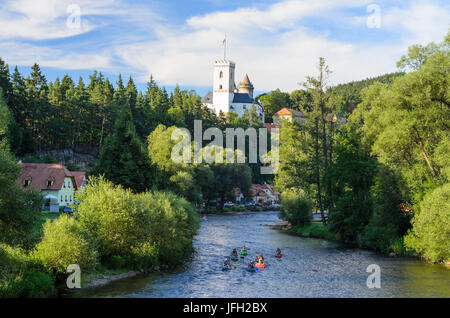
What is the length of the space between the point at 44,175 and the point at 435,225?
172 feet

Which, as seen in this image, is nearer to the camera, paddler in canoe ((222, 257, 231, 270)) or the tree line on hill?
paddler in canoe ((222, 257, 231, 270))

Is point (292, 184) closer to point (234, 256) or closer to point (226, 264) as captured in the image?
point (234, 256)

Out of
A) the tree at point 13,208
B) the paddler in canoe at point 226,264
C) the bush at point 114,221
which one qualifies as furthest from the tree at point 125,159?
the tree at point 13,208

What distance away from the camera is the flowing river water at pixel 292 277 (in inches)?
1284

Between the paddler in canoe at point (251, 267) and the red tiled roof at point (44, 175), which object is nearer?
the paddler in canoe at point (251, 267)

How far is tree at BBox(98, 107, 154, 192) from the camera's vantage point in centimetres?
5044

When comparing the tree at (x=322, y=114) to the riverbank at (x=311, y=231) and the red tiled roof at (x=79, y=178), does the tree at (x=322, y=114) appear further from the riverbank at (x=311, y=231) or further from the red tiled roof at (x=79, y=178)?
the red tiled roof at (x=79, y=178)

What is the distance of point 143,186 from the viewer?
171 feet

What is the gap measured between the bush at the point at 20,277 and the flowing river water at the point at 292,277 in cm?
212

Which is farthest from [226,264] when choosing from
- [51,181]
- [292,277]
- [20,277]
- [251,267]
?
[51,181]

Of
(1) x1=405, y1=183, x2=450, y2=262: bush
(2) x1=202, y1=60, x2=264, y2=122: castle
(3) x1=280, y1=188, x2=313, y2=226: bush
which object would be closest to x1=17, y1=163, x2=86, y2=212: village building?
(3) x1=280, y1=188, x2=313, y2=226: bush

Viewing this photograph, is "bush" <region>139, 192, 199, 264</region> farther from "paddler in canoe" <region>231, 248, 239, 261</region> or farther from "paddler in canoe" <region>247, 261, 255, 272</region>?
"paddler in canoe" <region>247, 261, 255, 272</region>
